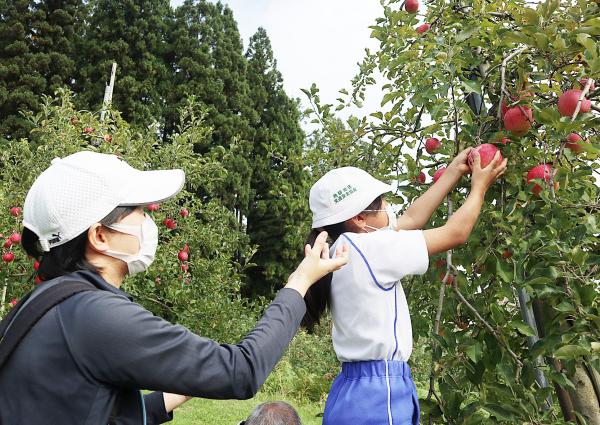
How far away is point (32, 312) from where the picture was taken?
971mm

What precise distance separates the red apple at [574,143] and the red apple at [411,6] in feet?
3.08

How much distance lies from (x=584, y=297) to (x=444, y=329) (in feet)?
1.52

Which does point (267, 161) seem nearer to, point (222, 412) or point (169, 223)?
point (222, 412)

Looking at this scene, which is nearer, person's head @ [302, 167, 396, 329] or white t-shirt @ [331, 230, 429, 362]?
white t-shirt @ [331, 230, 429, 362]

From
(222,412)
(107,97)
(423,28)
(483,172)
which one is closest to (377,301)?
(483,172)

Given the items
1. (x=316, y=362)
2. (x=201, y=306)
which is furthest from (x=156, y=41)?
(x=201, y=306)

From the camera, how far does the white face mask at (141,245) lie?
112 cm

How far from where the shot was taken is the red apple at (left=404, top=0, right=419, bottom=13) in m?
2.28

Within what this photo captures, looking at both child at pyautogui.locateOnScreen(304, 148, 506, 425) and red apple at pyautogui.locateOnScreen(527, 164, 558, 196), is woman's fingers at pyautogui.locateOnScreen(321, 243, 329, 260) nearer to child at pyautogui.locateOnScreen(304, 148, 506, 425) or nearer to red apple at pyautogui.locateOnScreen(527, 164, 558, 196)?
child at pyautogui.locateOnScreen(304, 148, 506, 425)

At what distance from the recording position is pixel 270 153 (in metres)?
3.25

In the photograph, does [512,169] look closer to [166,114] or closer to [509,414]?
[509,414]

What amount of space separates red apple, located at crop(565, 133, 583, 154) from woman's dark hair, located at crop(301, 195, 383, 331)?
52cm

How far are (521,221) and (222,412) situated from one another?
15.9 feet

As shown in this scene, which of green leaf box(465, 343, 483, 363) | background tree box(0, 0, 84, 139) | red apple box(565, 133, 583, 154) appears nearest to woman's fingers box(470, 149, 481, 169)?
red apple box(565, 133, 583, 154)
